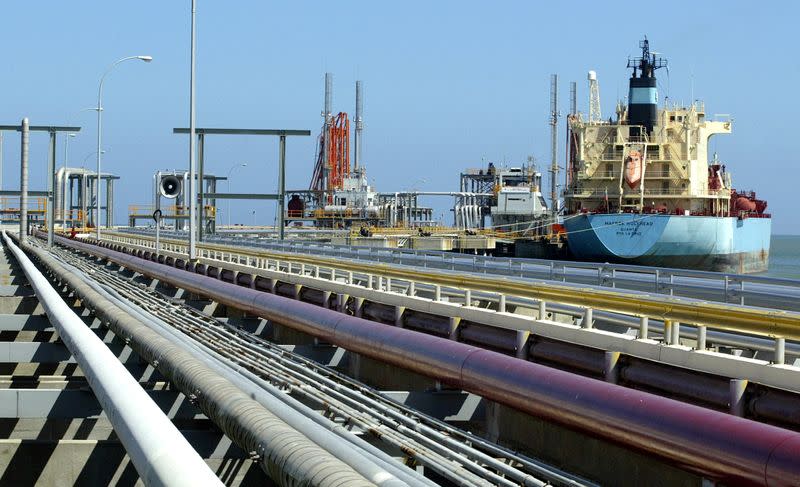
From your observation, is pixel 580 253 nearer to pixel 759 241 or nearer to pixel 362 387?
pixel 759 241

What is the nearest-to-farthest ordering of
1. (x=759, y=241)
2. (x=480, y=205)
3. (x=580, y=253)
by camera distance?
(x=580, y=253) → (x=759, y=241) → (x=480, y=205)

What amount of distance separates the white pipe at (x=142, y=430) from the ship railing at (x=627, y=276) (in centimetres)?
1176

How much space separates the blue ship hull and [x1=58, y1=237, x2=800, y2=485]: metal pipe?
7338 cm

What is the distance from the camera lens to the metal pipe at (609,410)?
9961 millimetres

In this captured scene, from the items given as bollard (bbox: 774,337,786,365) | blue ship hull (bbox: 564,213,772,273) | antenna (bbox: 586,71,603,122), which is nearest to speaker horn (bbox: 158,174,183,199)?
bollard (bbox: 774,337,786,365)

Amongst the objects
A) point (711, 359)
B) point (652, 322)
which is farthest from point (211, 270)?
point (711, 359)

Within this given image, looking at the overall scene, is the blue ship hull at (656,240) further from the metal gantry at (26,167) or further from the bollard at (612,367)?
the bollard at (612,367)

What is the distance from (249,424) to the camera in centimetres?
1004

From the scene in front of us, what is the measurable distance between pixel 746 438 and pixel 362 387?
5.98 meters

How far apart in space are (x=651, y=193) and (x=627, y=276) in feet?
235

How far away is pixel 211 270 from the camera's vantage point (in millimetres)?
42812

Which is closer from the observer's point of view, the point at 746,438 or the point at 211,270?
the point at 746,438

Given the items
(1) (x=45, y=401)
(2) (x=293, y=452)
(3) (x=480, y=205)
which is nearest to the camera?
(2) (x=293, y=452)

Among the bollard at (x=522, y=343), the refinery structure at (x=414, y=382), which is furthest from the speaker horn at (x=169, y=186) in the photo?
the bollard at (x=522, y=343)
